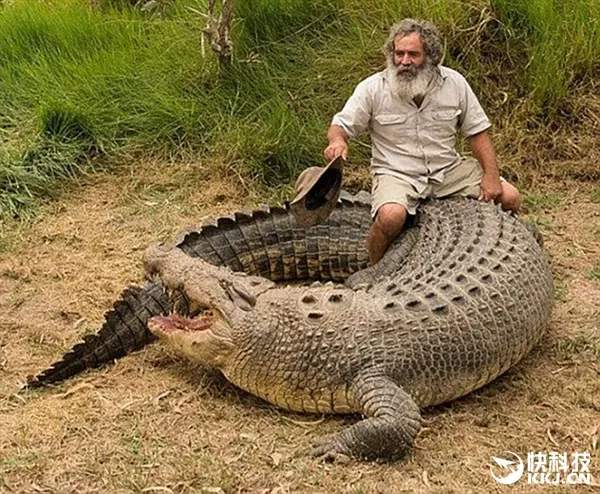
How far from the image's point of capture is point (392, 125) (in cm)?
462

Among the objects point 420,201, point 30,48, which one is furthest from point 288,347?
point 30,48

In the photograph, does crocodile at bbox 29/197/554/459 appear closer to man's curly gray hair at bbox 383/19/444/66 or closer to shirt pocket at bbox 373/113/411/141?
shirt pocket at bbox 373/113/411/141

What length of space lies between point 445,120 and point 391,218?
58cm

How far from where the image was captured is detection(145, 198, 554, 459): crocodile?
11.4 feet

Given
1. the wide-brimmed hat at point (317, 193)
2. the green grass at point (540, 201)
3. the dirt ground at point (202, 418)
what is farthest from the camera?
the green grass at point (540, 201)

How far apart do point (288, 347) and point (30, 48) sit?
4.44 metres

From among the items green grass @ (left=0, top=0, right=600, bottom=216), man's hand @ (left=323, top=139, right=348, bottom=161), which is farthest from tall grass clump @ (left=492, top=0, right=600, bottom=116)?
man's hand @ (left=323, top=139, right=348, bottom=161)

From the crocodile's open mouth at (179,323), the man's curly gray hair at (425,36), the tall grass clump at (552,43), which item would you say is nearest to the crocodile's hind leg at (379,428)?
the crocodile's open mouth at (179,323)

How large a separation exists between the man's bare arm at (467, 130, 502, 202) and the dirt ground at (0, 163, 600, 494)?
1.96 ft

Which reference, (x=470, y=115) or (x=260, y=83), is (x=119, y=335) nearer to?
(x=470, y=115)

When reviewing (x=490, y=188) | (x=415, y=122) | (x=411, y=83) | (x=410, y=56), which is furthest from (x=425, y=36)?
(x=490, y=188)

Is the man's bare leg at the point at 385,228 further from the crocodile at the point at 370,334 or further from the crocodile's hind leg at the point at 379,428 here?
the crocodile's hind leg at the point at 379,428

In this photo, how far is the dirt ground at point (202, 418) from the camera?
3.23 metres

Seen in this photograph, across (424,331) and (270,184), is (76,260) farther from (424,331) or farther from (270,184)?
(424,331)
